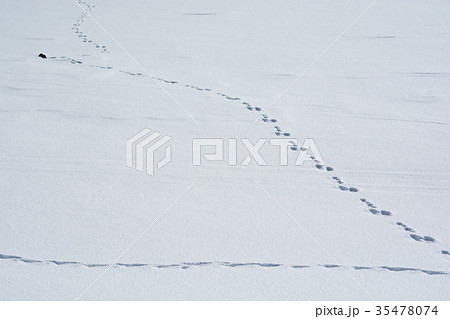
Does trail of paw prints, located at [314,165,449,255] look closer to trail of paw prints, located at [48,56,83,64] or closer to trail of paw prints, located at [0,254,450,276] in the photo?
trail of paw prints, located at [0,254,450,276]

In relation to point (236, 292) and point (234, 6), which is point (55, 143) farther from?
point (234, 6)

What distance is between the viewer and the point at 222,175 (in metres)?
3.21

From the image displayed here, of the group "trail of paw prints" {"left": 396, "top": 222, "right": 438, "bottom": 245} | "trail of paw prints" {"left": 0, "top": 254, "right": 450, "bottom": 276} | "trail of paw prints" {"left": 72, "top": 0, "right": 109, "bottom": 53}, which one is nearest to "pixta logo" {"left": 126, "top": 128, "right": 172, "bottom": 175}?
"trail of paw prints" {"left": 0, "top": 254, "right": 450, "bottom": 276}

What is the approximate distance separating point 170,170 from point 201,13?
17.7 feet

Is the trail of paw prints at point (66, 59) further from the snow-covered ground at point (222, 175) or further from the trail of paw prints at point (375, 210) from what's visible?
the trail of paw prints at point (375, 210)

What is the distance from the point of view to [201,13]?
818cm

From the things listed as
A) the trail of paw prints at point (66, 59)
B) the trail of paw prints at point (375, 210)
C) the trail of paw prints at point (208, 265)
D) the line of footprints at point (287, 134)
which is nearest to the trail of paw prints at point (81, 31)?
the line of footprints at point (287, 134)

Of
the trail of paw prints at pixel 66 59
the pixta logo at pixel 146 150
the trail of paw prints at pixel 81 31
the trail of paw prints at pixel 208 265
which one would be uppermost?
the trail of paw prints at pixel 81 31

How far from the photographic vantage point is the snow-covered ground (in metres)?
2.29

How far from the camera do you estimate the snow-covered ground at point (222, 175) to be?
2.29 metres

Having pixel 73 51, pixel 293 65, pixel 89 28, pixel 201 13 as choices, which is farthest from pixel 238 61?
pixel 201 13
